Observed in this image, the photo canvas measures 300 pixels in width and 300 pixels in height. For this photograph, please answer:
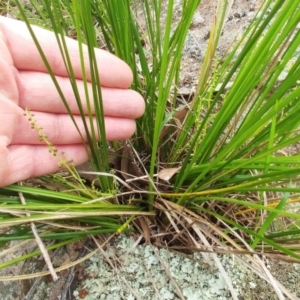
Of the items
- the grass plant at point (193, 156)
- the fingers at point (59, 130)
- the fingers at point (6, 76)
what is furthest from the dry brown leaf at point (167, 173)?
the fingers at point (6, 76)

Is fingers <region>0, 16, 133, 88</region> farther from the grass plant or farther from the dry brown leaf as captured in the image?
the dry brown leaf

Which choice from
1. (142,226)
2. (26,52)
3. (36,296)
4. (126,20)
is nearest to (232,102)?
(126,20)

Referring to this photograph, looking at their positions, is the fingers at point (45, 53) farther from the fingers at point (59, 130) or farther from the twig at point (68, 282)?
the twig at point (68, 282)

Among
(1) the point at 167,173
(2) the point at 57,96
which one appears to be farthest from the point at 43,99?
(1) the point at 167,173

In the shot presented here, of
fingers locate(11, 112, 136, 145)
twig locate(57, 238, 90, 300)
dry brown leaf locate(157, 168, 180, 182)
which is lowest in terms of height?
twig locate(57, 238, 90, 300)

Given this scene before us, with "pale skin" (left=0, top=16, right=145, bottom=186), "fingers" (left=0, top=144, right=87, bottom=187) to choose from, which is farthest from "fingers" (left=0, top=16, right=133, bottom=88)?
"fingers" (left=0, top=144, right=87, bottom=187)

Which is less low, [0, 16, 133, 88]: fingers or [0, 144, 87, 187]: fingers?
[0, 16, 133, 88]: fingers
